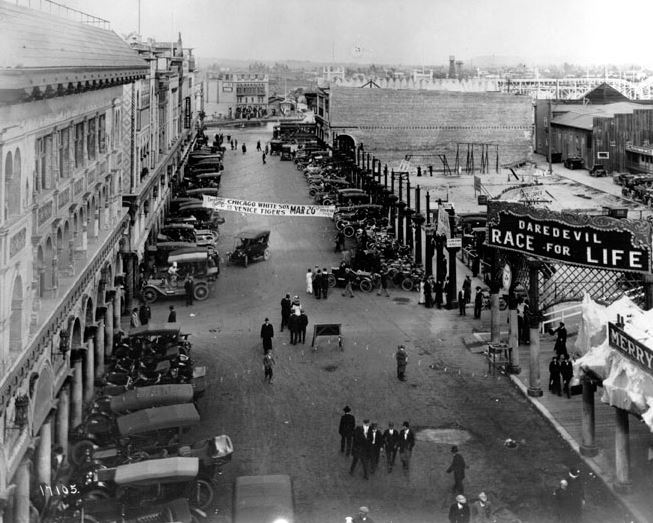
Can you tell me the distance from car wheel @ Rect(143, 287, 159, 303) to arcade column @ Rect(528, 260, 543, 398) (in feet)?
58.4

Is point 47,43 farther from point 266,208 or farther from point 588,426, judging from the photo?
point 266,208

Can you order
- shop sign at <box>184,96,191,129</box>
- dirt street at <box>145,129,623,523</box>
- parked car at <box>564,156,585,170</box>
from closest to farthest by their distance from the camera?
dirt street at <box>145,129,623,523</box>, shop sign at <box>184,96,191,129</box>, parked car at <box>564,156,585,170</box>

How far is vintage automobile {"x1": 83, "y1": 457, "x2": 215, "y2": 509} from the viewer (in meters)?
17.0

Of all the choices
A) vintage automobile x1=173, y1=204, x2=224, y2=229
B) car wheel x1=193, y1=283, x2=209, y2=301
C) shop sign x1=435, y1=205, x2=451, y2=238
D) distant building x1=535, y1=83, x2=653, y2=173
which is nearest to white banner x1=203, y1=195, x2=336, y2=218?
car wheel x1=193, y1=283, x2=209, y2=301

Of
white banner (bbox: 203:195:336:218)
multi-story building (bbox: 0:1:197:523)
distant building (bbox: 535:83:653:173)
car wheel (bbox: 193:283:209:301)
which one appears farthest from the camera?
distant building (bbox: 535:83:653:173)

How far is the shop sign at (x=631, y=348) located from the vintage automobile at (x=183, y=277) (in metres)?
21.8

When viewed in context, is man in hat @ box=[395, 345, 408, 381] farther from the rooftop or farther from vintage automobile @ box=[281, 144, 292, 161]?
vintage automobile @ box=[281, 144, 292, 161]

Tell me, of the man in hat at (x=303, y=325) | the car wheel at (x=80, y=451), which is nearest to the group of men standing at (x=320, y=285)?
the man in hat at (x=303, y=325)

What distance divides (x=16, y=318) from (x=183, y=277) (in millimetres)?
21413

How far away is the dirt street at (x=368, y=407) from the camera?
60.7 feet

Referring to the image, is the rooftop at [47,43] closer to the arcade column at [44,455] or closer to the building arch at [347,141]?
the arcade column at [44,455]

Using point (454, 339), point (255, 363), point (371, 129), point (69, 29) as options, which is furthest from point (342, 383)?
point (371, 129)

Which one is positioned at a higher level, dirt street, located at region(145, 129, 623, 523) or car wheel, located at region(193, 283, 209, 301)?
car wheel, located at region(193, 283, 209, 301)

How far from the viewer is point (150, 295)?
120 ft
